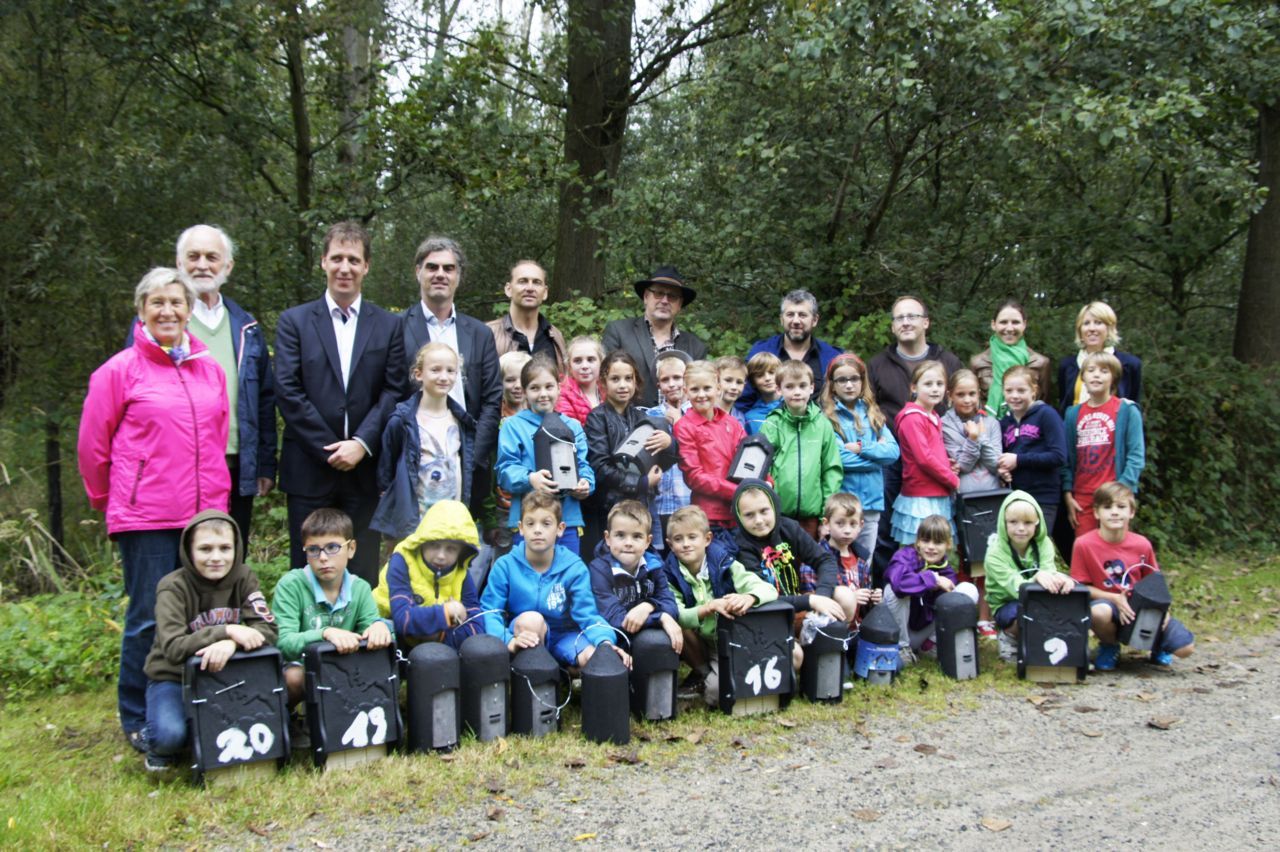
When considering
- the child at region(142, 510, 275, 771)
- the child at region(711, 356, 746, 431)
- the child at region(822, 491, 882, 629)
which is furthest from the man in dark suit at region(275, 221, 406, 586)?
the child at region(822, 491, 882, 629)

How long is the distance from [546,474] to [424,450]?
62cm

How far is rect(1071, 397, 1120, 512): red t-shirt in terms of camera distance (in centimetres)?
683

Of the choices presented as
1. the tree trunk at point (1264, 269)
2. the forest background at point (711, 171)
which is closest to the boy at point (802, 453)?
the forest background at point (711, 171)

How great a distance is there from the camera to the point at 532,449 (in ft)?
18.0

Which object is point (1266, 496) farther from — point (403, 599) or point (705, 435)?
point (403, 599)

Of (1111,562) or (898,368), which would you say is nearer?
(1111,562)

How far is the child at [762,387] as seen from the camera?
641 centimetres

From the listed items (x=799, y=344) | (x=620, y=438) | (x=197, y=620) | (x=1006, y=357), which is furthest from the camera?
(x=1006, y=357)

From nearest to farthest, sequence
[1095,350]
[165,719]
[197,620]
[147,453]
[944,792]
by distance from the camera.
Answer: [944,792], [165,719], [197,620], [147,453], [1095,350]

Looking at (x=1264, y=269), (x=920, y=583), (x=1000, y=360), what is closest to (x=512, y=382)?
(x=920, y=583)

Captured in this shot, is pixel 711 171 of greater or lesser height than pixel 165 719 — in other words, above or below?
above

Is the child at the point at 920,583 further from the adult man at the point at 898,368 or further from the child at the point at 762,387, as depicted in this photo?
the child at the point at 762,387

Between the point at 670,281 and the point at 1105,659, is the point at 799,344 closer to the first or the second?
the point at 670,281

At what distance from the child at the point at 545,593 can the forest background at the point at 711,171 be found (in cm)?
311
